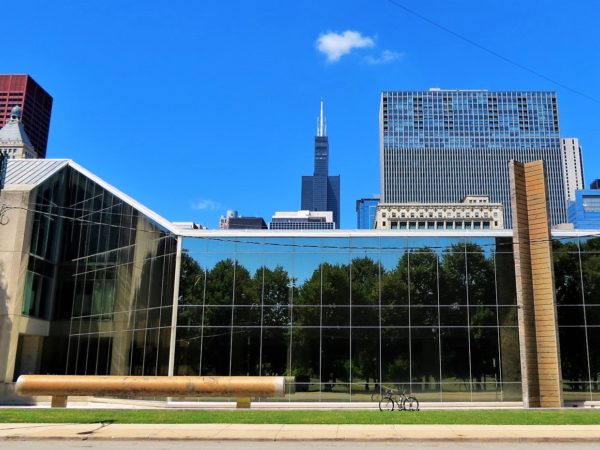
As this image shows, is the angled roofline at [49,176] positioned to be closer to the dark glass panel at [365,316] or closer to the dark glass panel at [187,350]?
the dark glass panel at [187,350]

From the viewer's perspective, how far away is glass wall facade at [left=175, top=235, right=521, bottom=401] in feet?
102

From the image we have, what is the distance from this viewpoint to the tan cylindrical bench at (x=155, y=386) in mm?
22078

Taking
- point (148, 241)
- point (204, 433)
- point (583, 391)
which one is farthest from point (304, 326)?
point (204, 433)

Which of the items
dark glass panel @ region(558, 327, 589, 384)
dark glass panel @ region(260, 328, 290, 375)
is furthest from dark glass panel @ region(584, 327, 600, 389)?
dark glass panel @ region(260, 328, 290, 375)

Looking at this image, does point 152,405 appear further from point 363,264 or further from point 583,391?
point 583,391

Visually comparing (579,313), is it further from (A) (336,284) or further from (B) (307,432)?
(B) (307,432)

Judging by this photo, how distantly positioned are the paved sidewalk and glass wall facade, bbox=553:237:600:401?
1511 centimetres

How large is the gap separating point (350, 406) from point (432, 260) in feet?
29.8

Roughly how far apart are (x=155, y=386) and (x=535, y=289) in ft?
59.7

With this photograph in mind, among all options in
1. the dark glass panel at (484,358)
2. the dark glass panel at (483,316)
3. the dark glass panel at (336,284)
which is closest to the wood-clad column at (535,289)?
the dark glass panel at (484,358)

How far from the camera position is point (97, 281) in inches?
1400

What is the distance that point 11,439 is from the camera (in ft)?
49.6

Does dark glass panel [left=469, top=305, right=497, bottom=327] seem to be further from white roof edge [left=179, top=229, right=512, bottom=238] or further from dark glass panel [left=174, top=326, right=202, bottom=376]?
dark glass panel [left=174, top=326, right=202, bottom=376]

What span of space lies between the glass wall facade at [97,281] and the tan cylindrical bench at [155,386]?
9.06 m
